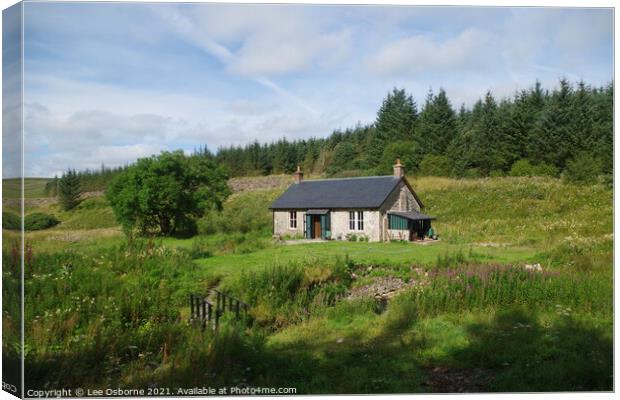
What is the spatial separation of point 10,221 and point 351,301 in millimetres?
4370

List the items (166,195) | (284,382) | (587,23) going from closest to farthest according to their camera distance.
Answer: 1. (284,382)
2. (587,23)
3. (166,195)

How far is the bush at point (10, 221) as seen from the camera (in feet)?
18.1

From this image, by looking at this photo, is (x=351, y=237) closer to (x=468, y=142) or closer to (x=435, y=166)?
(x=435, y=166)

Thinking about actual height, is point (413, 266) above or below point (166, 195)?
below

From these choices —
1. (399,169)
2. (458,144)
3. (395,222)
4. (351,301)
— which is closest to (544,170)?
(458,144)

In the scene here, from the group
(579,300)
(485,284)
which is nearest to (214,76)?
(485,284)

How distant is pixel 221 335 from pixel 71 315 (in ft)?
6.04

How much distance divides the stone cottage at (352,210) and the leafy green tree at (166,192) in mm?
1069

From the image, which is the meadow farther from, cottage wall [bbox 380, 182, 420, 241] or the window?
the window

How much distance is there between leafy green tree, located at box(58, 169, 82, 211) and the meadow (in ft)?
0.54

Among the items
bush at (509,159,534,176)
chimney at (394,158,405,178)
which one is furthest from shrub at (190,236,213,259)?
bush at (509,159,534,176)

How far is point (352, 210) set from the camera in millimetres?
7172

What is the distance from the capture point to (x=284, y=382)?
17.3ft

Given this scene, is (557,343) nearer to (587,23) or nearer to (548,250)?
(548,250)
